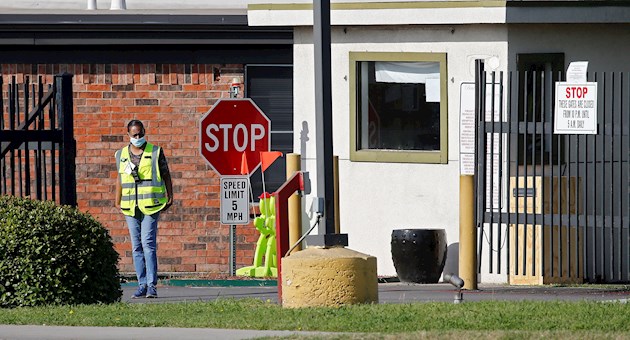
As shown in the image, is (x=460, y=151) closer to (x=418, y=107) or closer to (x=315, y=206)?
(x=418, y=107)

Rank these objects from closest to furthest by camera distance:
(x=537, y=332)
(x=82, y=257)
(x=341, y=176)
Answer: (x=537, y=332) < (x=82, y=257) < (x=341, y=176)

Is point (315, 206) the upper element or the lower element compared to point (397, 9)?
lower

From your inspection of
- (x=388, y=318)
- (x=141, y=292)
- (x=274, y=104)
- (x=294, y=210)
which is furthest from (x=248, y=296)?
(x=274, y=104)

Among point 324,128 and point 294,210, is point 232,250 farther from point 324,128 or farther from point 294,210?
point 324,128

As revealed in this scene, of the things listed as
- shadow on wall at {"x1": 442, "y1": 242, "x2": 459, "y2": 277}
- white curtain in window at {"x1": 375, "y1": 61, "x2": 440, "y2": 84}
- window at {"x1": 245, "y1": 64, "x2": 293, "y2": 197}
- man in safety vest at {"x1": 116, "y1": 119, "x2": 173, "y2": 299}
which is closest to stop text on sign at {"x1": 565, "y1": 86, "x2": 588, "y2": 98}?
white curtain in window at {"x1": 375, "y1": 61, "x2": 440, "y2": 84}

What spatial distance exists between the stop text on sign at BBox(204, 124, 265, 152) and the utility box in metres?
3.38

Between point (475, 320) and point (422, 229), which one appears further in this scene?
point (422, 229)

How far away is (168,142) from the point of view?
21.3 m

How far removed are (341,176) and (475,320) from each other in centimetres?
793

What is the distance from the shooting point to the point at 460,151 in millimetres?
18875

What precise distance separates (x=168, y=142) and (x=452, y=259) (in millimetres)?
4481

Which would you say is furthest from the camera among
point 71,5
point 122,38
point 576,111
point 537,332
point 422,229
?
point 71,5

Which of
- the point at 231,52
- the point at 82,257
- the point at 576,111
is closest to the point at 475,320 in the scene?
the point at 82,257

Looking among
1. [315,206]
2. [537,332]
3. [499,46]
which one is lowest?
[537,332]
